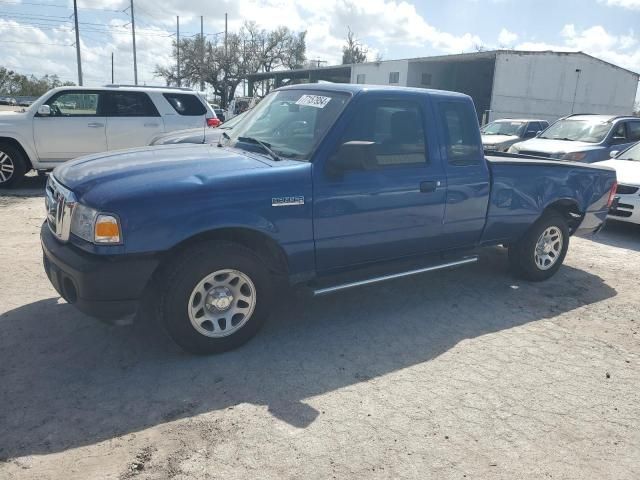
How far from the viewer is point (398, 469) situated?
109 inches

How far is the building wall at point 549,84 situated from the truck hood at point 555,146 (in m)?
16.9

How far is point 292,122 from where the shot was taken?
4.46 m

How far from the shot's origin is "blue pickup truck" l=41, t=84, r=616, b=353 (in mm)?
3395

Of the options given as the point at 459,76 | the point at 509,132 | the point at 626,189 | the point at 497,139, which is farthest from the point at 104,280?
the point at 459,76

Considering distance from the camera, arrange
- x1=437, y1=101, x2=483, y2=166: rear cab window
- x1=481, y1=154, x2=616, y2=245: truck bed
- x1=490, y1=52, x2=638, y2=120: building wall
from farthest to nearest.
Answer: x1=490, y1=52, x2=638, y2=120: building wall, x1=481, y1=154, x2=616, y2=245: truck bed, x1=437, y1=101, x2=483, y2=166: rear cab window

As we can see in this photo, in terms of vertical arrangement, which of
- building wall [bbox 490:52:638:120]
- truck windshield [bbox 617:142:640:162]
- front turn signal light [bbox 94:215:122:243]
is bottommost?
front turn signal light [bbox 94:215:122:243]

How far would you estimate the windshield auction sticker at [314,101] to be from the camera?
4.39 metres

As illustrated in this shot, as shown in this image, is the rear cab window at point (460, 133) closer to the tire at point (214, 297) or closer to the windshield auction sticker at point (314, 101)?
the windshield auction sticker at point (314, 101)

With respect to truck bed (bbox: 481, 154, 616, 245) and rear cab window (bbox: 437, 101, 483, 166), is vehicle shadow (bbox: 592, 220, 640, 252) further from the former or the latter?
rear cab window (bbox: 437, 101, 483, 166)

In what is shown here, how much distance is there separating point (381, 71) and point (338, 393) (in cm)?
3461

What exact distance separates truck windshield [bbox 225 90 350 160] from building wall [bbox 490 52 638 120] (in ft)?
83.8

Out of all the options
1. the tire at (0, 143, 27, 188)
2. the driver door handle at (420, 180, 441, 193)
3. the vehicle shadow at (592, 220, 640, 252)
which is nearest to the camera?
the driver door handle at (420, 180, 441, 193)

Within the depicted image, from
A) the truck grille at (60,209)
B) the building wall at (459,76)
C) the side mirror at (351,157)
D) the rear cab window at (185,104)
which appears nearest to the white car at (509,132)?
the rear cab window at (185,104)

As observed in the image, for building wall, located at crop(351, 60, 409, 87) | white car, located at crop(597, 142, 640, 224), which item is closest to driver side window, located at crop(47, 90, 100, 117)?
white car, located at crop(597, 142, 640, 224)
